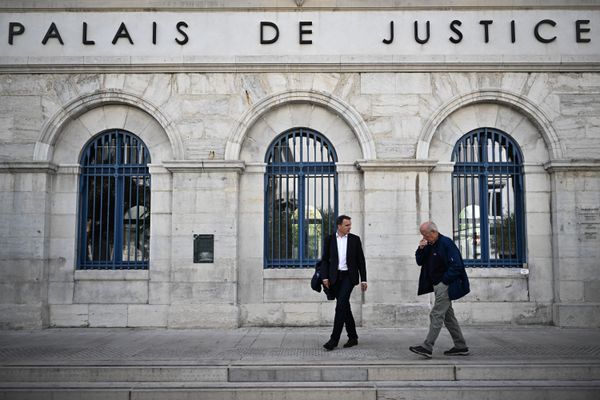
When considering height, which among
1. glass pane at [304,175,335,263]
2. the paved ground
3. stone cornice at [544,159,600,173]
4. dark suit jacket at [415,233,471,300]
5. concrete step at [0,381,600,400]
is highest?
stone cornice at [544,159,600,173]

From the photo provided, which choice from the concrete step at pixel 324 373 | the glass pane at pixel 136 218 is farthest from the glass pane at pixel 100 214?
the concrete step at pixel 324 373

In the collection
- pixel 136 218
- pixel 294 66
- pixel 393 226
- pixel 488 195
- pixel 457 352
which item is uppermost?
pixel 294 66

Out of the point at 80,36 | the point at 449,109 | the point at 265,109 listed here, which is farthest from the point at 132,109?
the point at 449,109

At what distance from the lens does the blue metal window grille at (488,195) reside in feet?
39.0

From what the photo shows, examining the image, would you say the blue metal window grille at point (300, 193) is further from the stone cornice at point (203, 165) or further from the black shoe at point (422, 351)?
the black shoe at point (422, 351)

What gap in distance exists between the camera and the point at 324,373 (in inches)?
A: 300

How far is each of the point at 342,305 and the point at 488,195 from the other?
479 cm

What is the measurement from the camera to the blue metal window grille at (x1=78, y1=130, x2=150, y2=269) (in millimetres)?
11852

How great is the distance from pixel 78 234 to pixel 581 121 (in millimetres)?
10412

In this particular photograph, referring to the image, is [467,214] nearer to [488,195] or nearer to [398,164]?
[488,195]

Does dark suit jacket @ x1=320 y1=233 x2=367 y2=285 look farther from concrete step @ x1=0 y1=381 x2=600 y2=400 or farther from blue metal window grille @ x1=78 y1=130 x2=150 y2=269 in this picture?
blue metal window grille @ x1=78 y1=130 x2=150 y2=269

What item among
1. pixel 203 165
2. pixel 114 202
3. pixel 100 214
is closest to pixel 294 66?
pixel 203 165

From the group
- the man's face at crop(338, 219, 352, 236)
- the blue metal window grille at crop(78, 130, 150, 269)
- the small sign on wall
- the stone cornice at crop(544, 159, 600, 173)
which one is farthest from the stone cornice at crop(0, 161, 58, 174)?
the stone cornice at crop(544, 159, 600, 173)

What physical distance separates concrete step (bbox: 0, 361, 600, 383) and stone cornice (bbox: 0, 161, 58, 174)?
4.92m
